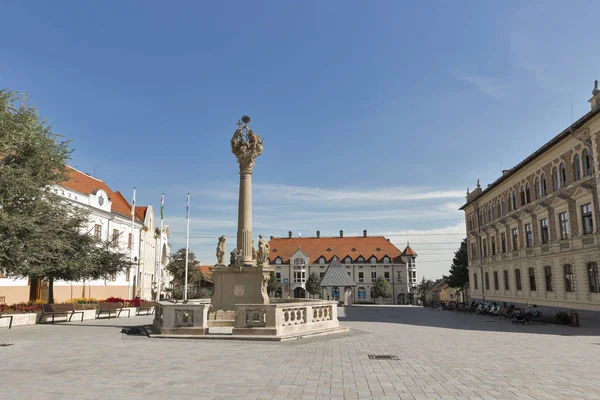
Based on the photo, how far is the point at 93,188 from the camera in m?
50.5

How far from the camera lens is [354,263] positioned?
3627 inches

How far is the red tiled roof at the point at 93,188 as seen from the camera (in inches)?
1793

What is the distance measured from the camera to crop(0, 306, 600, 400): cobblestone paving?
7.74m

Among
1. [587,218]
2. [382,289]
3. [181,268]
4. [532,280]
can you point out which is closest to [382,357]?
[587,218]

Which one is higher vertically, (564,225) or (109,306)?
(564,225)

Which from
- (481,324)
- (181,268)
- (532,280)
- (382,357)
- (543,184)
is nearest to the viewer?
(382,357)

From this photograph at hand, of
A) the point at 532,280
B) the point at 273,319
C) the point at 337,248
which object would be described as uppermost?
the point at 337,248

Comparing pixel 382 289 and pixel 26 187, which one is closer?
pixel 26 187

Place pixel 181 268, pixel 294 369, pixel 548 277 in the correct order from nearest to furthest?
pixel 294 369 < pixel 548 277 < pixel 181 268

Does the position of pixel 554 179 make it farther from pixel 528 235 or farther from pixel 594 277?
pixel 594 277

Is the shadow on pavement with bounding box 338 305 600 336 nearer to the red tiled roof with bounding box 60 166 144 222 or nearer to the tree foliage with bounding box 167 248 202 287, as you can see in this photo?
the red tiled roof with bounding box 60 166 144 222

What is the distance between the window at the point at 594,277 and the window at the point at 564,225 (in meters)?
3.15

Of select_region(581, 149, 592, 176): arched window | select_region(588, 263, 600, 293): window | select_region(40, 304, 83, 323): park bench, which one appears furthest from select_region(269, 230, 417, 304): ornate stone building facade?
select_region(40, 304, 83, 323): park bench

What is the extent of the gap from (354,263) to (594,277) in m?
66.8
